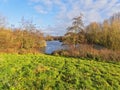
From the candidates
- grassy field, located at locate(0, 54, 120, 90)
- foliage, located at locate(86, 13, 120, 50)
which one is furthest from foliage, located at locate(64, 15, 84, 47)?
grassy field, located at locate(0, 54, 120, 90)

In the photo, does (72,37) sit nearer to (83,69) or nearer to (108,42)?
(108,42)

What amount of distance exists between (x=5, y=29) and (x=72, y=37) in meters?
11.1

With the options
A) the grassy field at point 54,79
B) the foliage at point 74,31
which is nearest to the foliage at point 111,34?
the foliage at point 74,31

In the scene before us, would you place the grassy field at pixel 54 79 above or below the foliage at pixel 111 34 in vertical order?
below

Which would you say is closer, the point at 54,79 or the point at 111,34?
the point at 54,79

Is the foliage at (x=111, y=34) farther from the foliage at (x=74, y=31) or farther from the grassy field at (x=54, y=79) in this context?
the grassy field at (x=54, y=79)

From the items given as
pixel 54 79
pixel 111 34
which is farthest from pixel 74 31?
pixel 54 79

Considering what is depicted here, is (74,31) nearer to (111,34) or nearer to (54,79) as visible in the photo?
(111,34)

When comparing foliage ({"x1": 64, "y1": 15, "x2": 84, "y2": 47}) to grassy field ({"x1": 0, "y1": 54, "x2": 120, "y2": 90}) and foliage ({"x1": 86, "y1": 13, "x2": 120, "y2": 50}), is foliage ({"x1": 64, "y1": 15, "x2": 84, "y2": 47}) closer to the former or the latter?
foliage ({"x1": 86, "y1": 13, "x2": 120, "y2": 50})

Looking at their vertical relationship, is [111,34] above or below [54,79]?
above

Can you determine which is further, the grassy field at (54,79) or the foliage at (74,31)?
the foliage at (74,31)

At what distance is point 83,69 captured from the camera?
11.9 m

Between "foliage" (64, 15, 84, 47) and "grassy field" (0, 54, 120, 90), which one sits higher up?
"foliage" (64, 15, 84, 47)

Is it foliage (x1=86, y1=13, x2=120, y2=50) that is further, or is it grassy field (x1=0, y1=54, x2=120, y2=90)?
foliage (x1=86, y1=13, x2=120, y2=50)
